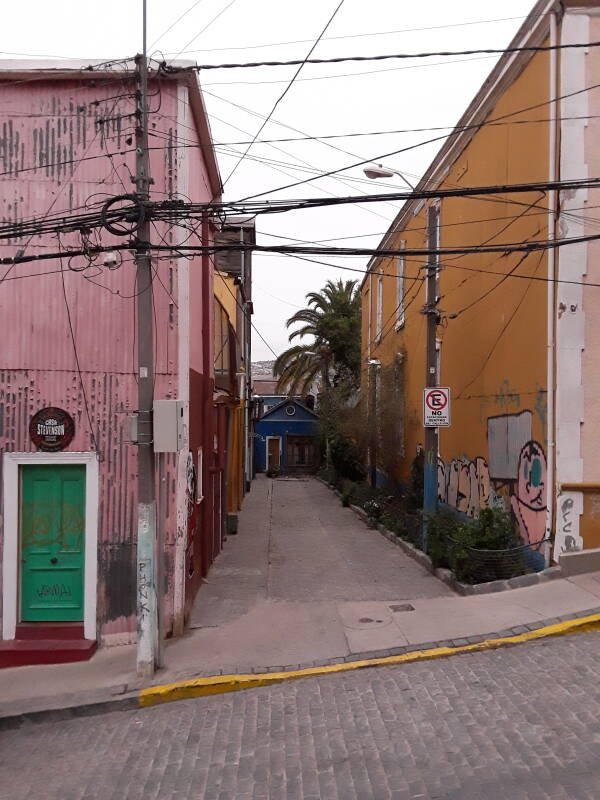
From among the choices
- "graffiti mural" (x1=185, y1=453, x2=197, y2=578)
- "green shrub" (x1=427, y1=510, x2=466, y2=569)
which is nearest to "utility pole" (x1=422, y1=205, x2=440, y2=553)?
"green shrub" (x1=427, y1=510, x2=466, y2=569)

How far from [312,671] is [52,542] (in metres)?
3.54

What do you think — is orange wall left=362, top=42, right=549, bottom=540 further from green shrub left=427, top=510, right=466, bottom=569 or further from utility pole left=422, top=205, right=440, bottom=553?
green shrub left=427, top=510, right=466, bottom=569

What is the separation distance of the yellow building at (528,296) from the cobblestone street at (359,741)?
308 centimetres

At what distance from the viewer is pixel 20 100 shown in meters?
8.73

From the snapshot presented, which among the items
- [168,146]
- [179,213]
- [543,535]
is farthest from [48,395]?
[543,535]

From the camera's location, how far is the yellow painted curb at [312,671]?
6891 mm

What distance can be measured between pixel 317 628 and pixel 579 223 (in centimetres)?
620

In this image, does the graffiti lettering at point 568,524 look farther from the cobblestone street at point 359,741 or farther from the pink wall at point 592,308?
the cobblestone street at point 359,741

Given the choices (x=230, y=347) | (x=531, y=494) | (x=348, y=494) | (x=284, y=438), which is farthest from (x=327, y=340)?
(x=531, y=494)

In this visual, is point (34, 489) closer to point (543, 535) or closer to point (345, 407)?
point (543, 535)

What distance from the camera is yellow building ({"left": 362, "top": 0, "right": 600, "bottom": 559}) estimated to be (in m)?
9.44

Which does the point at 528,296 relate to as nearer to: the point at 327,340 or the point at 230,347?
the point at 230,347

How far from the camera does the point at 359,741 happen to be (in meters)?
5.57

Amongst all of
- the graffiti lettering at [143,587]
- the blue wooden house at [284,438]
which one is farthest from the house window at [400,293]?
the blue wooden house at [284,438]
